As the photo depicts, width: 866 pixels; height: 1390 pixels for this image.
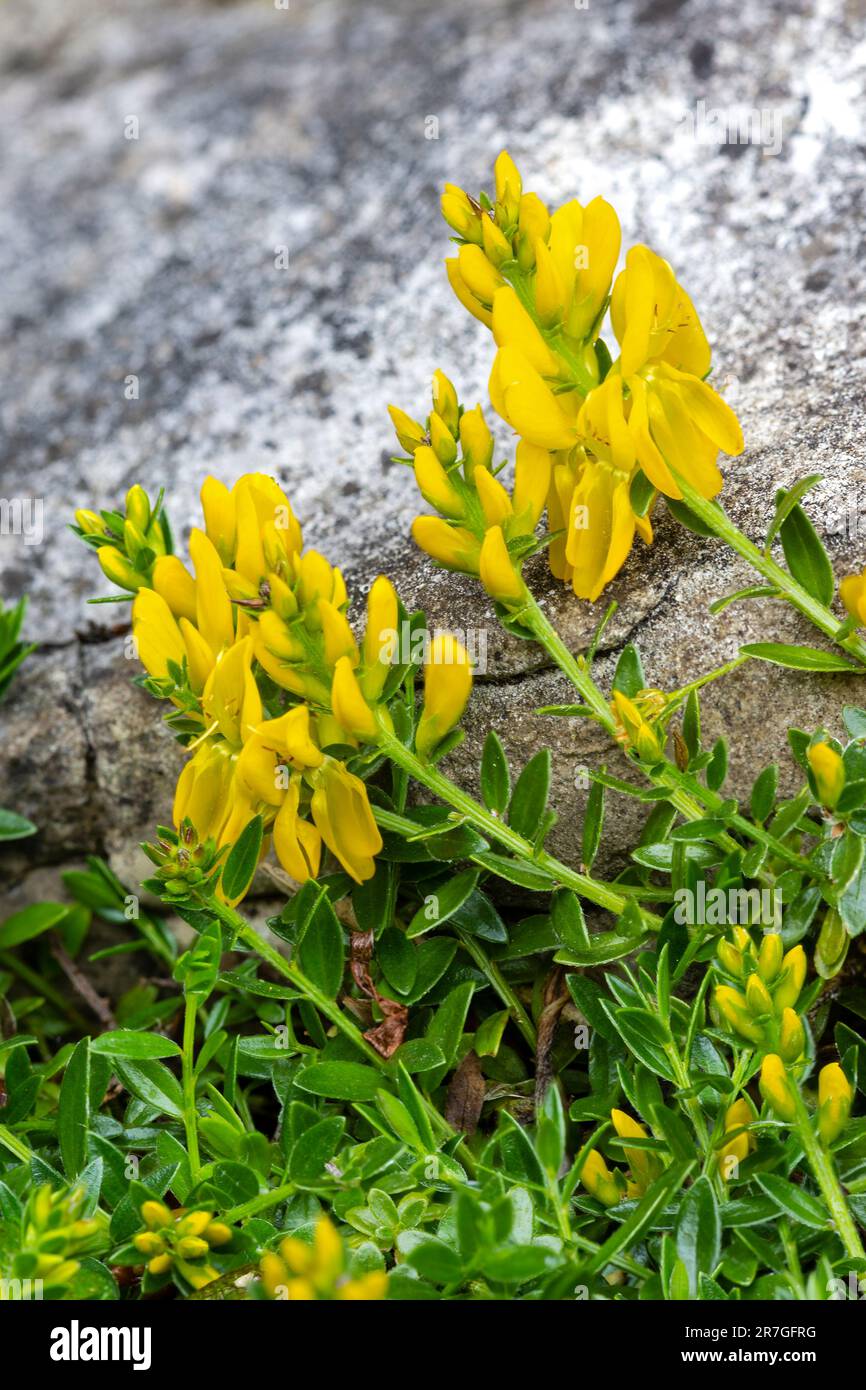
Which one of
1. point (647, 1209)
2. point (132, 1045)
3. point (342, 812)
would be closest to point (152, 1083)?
point (132, 1045)

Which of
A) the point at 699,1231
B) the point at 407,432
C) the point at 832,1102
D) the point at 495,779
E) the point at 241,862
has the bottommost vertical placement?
the point at 699,1231

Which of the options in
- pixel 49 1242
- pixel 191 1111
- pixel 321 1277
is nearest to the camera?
pixel 321 1277

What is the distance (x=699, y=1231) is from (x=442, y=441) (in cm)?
97

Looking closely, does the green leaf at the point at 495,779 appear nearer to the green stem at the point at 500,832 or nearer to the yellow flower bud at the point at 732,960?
the green stem at the point at 500,832

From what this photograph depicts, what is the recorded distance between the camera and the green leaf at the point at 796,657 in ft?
5.58

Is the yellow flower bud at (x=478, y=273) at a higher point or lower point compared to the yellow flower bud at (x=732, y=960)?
higher

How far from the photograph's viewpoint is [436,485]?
1654mm

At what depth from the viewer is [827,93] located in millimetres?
2611

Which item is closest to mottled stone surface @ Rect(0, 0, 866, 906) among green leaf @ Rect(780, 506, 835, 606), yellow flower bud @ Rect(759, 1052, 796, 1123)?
green leaf @ Rect(780, 506, 835, 606)

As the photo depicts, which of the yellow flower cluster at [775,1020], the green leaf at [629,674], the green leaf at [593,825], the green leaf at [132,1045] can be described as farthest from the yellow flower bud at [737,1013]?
the green leaf at [132,1045]

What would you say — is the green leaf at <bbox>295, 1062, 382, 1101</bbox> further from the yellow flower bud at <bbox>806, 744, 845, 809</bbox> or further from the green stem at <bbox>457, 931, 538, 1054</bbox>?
the yellow flower bud at <bbox>806, 744, 845, 809</bbox>

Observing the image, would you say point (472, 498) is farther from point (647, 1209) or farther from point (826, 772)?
point (647, 1209)

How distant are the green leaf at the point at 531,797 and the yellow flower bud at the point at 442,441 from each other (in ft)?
1.31
